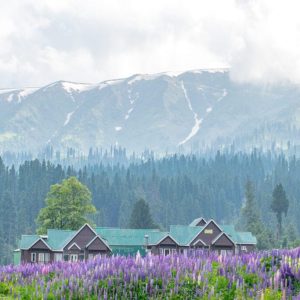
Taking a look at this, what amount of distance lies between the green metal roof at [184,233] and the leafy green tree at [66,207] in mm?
11900

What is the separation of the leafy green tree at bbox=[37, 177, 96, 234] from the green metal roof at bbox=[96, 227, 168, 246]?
12.6 feet

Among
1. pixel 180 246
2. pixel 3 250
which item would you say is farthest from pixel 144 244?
pixel 3 250

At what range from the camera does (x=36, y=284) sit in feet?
57.8

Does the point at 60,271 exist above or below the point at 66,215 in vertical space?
below

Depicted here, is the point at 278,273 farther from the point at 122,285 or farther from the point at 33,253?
the point at 33,253

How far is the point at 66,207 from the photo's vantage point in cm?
11225

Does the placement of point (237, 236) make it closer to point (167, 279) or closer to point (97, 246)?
point (97, 246)

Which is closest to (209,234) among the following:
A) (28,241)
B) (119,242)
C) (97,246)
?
(119,242)

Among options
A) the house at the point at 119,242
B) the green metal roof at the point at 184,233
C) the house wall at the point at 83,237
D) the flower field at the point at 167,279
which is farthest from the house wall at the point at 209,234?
the flower field at the point at 167,279

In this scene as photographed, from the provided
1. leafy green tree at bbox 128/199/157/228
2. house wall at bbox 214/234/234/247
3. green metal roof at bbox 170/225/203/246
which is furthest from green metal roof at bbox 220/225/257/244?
leafy green tree at bbox 128/199/157/228

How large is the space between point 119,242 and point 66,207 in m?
9.24

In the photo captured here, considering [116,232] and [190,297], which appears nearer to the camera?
[190,297]

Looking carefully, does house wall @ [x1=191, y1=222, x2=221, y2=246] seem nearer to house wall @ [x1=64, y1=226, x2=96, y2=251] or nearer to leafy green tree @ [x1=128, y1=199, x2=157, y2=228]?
house wall @ [x1=64, y1=226, x2=96, y2=251]

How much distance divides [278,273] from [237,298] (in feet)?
4.77
